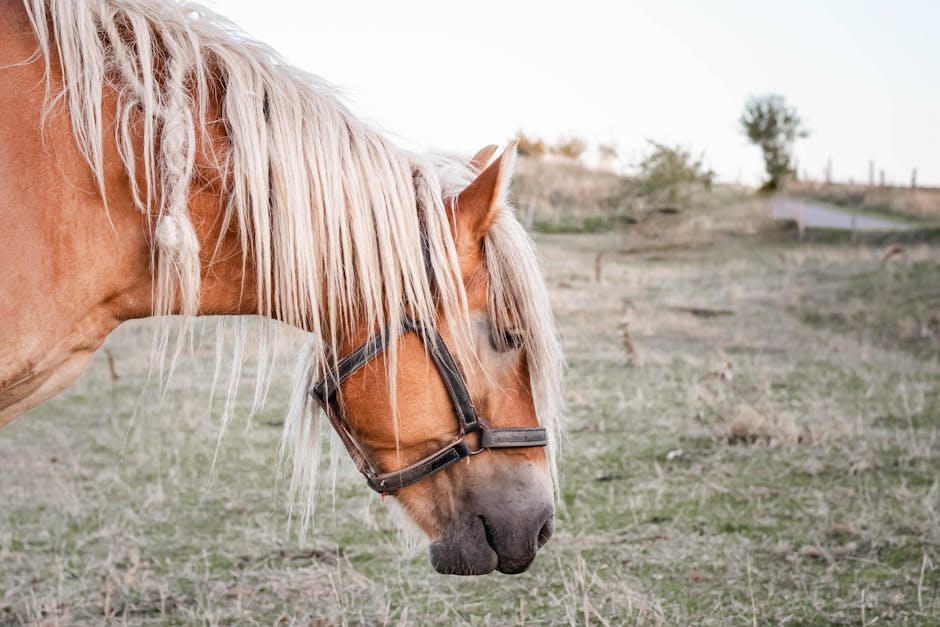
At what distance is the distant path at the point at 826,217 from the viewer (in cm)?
2422

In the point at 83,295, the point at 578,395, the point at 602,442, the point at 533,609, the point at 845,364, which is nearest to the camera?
the point at 83,295

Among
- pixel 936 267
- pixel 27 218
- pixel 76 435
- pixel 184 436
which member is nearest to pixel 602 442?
pixel 184 436

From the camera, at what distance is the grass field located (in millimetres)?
3305

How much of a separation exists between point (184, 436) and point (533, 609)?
13.9ft

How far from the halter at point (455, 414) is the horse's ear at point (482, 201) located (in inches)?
10.7

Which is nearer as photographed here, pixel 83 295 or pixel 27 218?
pixel 27 218

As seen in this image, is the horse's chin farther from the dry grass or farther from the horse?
the dry grass

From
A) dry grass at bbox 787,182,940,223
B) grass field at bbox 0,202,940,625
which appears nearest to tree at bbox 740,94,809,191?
dry grass at bbox 787,182,940,223

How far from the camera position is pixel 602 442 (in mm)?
6008

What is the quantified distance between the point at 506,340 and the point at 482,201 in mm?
386

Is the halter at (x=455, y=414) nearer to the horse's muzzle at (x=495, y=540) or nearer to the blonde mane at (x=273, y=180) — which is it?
the blonde mane at (x=273, y=180)

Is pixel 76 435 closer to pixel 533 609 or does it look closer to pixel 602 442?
pixel 602 442

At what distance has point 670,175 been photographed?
25.5 metres

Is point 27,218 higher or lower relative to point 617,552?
higher
